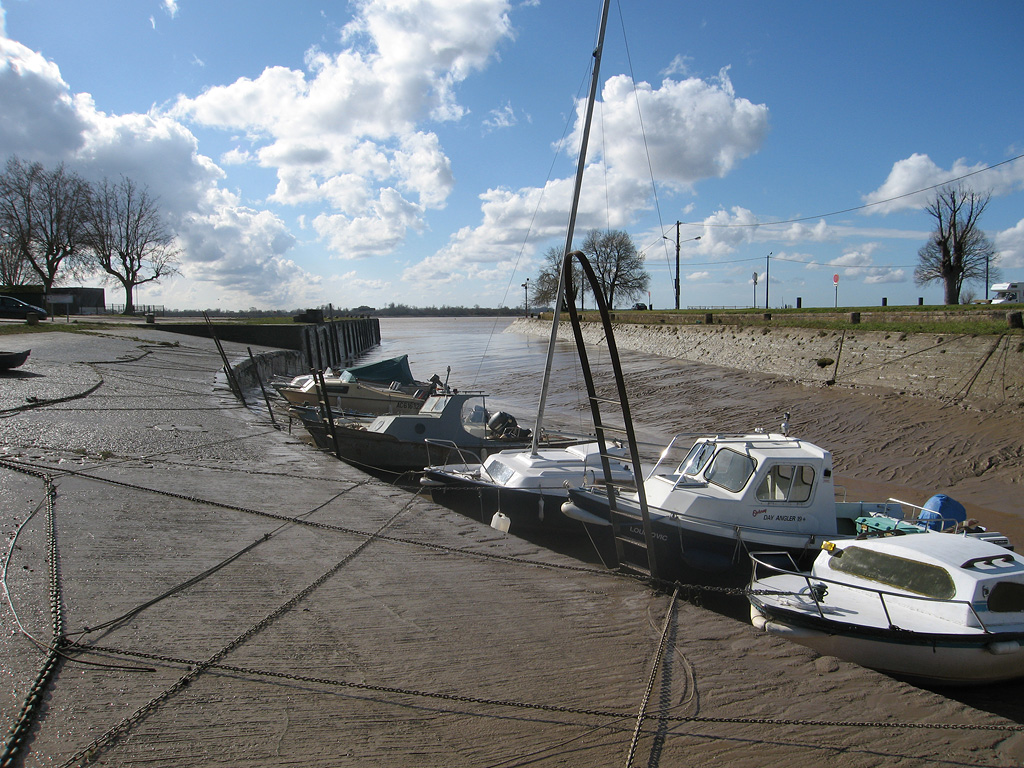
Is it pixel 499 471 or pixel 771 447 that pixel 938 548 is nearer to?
pixel 771 447

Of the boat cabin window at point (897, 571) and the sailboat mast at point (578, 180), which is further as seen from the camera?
the sailboat mast at point (578, 180)

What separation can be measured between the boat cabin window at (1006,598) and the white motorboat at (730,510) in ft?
7.57

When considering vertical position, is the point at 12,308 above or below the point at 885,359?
above

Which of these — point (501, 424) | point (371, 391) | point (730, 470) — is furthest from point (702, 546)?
point (371, 391)

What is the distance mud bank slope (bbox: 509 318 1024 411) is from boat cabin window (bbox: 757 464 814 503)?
1183cm

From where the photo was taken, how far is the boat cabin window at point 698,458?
A: 993 centimetres

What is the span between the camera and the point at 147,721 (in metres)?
4.45

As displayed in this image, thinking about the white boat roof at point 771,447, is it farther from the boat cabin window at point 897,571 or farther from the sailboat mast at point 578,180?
the sailboat mast at point 578,180

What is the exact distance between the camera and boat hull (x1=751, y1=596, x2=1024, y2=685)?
654 cm

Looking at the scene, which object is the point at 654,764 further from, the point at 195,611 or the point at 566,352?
the point at 566,352

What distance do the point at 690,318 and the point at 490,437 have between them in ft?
96.3

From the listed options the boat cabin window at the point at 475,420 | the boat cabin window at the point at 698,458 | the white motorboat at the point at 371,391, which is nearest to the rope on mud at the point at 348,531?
the boat cabin window at the point at 698,458

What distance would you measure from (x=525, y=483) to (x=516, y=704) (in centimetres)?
624

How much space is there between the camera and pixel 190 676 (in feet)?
16.3
